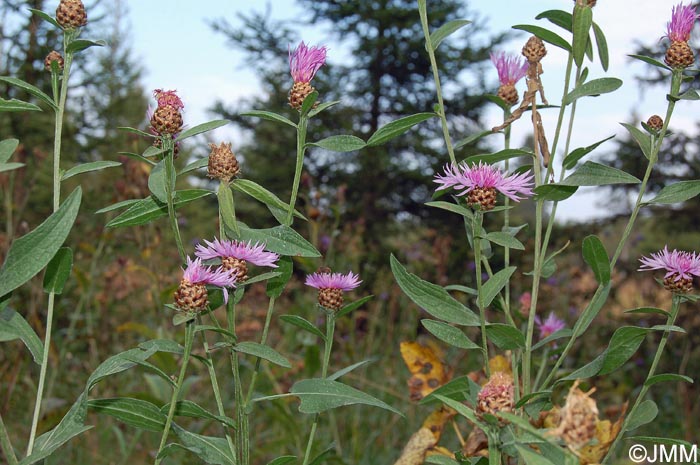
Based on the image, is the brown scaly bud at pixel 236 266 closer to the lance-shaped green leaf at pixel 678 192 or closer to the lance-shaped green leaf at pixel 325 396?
the lance-shaped green leaf at pixel 325 396

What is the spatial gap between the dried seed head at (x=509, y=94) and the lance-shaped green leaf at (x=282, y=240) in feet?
1.52

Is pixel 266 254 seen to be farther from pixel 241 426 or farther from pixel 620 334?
pixel 620 334

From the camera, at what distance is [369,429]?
107 inches

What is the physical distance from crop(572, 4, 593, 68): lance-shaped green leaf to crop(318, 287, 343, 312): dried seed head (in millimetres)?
423

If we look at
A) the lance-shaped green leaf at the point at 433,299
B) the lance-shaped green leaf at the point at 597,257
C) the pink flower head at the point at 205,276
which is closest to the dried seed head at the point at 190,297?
the pink flower head at the point at 205,276

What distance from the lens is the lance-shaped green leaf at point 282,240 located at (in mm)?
791

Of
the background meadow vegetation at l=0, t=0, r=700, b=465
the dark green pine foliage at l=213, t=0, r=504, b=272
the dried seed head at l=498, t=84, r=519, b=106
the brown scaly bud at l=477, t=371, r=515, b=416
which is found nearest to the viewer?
the brown scaly bud at l=477, t=371, r=515, b=416

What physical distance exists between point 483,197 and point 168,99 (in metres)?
0.37

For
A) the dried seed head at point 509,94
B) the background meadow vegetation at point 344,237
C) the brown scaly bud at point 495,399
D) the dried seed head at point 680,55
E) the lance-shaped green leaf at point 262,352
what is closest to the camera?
the brown scaly bud at point 495,399

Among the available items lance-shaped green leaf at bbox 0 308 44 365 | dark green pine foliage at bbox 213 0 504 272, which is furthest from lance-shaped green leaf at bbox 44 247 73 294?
dark green pine foliage at bbox 213 0 504 272

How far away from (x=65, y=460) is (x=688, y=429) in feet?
6.91

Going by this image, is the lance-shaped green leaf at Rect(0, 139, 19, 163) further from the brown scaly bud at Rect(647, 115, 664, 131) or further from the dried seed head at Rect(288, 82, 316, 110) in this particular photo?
the brown scaly bud at Rect(647, 115, 664, 131)

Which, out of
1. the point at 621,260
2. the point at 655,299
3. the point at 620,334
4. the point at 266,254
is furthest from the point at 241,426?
the point at 621,260

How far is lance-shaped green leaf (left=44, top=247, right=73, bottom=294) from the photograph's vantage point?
811mm
